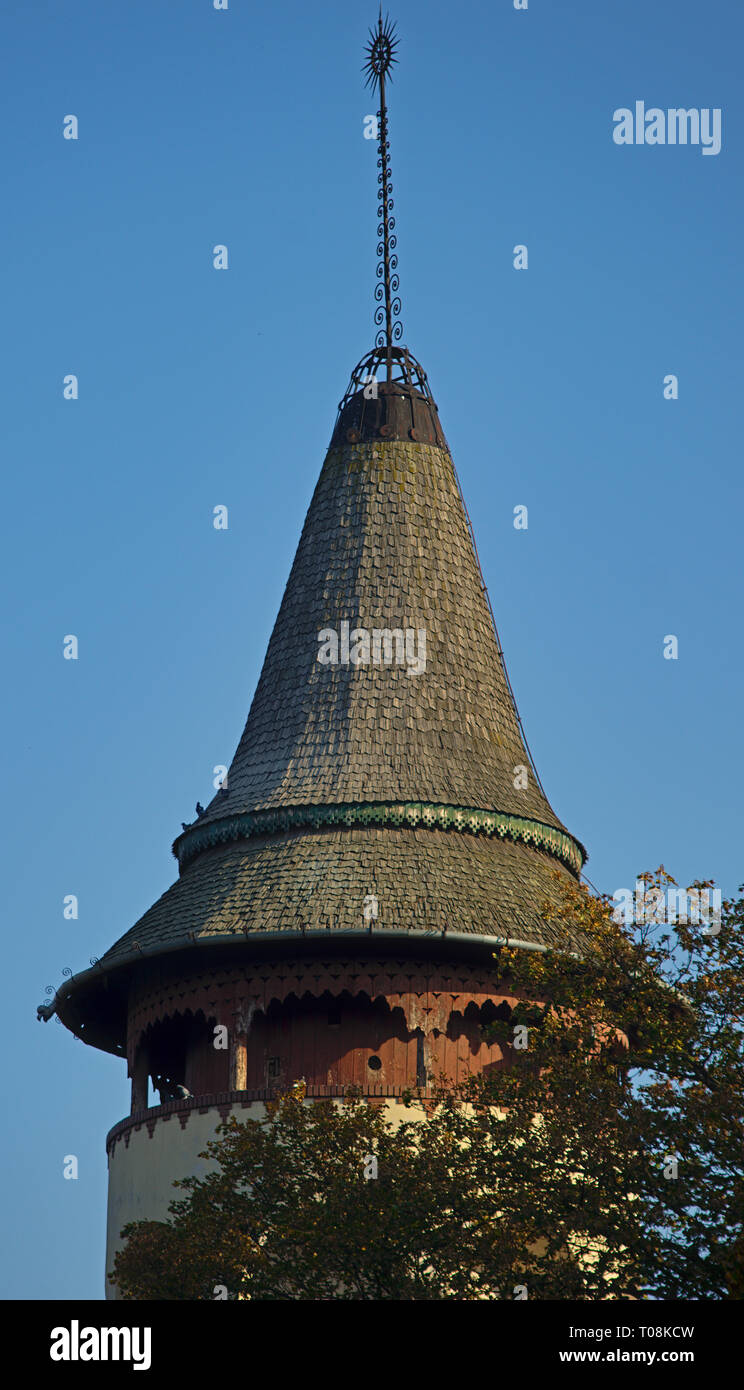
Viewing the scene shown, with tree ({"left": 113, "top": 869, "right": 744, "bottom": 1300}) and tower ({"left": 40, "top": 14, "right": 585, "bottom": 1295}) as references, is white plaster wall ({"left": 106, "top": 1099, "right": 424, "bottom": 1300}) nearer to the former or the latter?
tower ({"left": 40, "top": 14, "right": 585, "bottom": 1295})

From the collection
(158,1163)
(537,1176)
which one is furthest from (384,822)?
(537,1176)

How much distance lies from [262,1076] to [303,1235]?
29.8 ft

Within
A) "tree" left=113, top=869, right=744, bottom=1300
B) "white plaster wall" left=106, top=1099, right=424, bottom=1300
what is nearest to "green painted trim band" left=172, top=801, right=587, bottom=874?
"white plaster wall" left=106, top=1099, right=424, bottom=1300

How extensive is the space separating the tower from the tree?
212 inches

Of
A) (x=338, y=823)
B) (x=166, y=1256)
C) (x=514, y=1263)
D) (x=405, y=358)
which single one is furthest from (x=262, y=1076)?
(x=405, y=358)

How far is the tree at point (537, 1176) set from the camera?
28.9 m

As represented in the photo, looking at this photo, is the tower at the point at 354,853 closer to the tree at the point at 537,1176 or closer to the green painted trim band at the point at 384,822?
the green painted trim band at the point at 384,822

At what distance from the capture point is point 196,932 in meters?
40.0

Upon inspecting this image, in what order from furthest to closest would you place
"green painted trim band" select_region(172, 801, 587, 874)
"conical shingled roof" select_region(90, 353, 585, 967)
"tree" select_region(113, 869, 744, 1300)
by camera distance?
"green painted trim band" select_region(172, 801, 587, 874) → "conical shingled roof" select_region(90, 353, 585, 967) → "tree" select_region(113, 869, 744, 1300)

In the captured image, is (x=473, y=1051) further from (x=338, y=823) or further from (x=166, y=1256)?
(x=166, y=1256)

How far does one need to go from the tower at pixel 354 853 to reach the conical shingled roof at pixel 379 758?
1.8 inches

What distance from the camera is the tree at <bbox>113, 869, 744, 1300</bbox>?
2894 centimetres

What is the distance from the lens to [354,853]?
40.8 metres

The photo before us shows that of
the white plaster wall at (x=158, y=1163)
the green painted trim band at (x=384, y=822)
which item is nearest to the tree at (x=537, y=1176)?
the white plaster wall at (x=158, y=1163)
